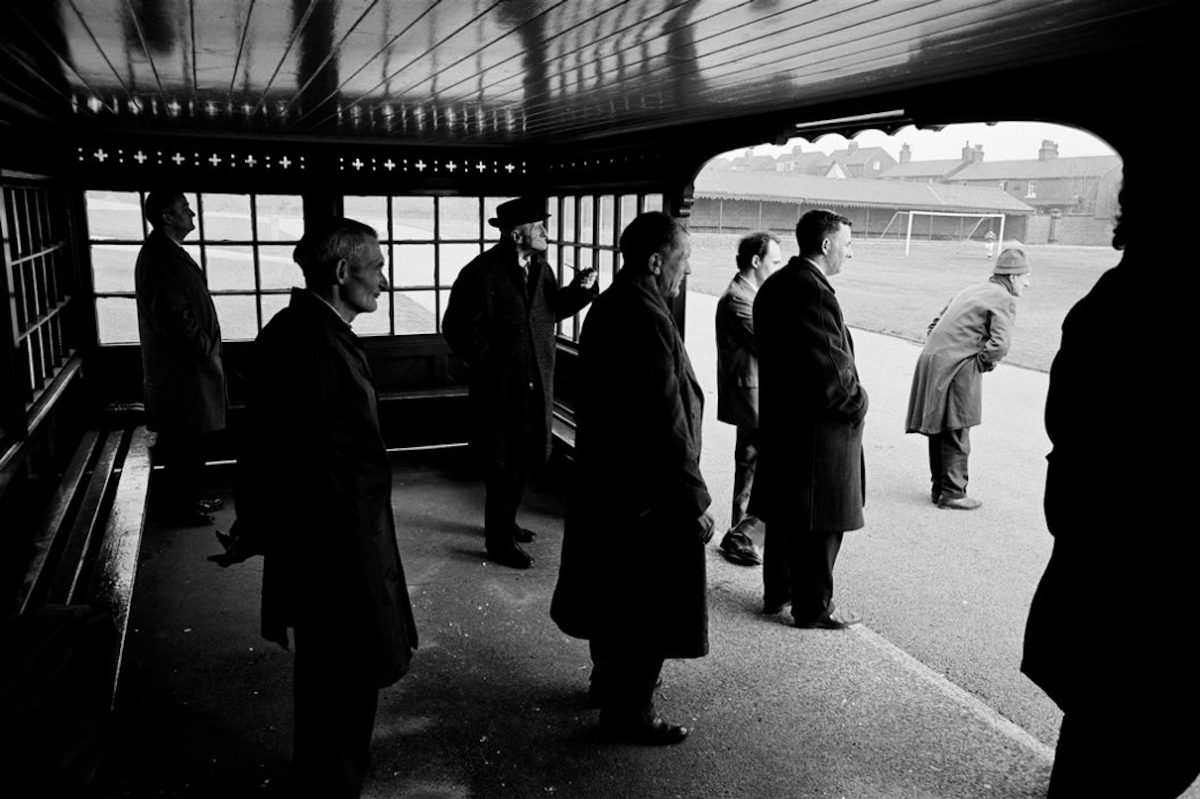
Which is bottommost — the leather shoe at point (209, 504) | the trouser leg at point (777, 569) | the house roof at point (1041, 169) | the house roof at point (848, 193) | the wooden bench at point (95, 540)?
the leather shoe at point (209, 504)

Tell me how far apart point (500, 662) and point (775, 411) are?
1.60 metres

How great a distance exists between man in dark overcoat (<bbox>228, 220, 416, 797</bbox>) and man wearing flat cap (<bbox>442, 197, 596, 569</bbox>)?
6.98 feet

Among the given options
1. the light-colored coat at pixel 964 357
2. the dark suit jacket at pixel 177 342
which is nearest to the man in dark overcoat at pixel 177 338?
the dark suit jacket at pixel 177 342

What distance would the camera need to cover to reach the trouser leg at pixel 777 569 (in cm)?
420

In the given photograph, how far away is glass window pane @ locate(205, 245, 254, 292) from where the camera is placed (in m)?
6.77

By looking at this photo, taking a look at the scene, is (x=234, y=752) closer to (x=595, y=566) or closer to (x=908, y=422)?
(x=595, y=566)

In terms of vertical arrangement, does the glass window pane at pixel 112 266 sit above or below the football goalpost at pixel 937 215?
below

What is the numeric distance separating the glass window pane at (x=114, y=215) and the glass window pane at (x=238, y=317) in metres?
0.83

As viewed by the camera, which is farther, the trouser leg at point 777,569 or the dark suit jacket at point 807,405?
the trouser leg at point 777,569

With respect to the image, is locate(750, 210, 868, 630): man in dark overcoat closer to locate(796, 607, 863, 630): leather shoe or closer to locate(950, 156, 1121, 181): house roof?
locate(796, 607, 863, 630): leather shoe

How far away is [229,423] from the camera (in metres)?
6.64

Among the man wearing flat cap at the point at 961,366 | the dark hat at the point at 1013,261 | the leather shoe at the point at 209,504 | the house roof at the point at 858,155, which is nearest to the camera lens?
the leather shoe at the point at 209,504

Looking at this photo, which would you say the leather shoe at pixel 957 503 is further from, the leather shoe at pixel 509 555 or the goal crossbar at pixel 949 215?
the goal crossbar at pixel 949 215

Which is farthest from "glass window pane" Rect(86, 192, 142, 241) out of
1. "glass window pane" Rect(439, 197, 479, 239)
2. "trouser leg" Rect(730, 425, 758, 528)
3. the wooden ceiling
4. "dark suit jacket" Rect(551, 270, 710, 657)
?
"dark suit jacket" Rect(551, 270, 710, 657)
